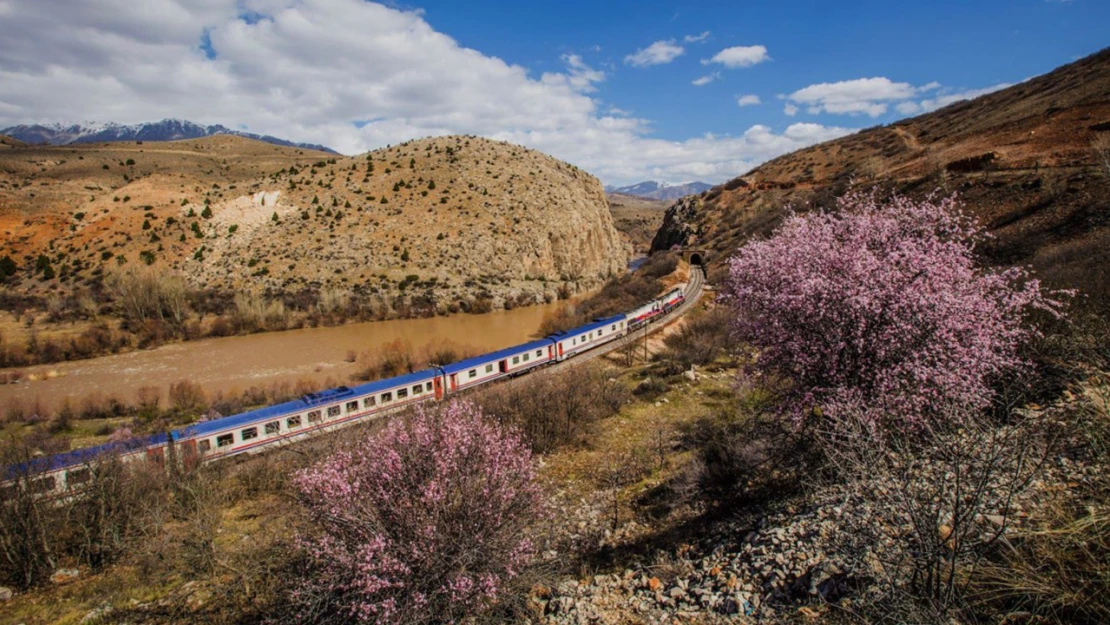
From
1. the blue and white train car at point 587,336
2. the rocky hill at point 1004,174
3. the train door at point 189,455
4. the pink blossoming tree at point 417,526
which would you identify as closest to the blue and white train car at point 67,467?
the train door at point 189,455

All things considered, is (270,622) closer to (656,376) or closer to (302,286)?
(656,376)

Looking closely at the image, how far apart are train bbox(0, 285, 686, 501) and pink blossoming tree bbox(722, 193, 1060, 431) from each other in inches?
386

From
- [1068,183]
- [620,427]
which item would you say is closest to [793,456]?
[620,427]

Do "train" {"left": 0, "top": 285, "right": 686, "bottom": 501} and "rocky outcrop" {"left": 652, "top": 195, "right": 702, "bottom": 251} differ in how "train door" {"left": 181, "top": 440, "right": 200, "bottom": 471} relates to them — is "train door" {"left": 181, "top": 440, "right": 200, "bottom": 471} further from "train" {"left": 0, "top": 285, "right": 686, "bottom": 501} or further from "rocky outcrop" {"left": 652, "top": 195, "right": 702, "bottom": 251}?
"rocky outcrop" {"left": 652, "top": 195, "right": 702, "bottom": 251}

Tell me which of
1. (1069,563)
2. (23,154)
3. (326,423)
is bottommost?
(326,423)

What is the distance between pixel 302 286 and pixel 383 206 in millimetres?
16267

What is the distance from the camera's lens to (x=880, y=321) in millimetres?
8102

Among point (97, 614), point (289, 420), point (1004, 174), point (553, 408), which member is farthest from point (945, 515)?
point (1004, 174)

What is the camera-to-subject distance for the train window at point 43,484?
1153 cm

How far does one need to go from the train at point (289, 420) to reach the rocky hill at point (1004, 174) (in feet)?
69.5

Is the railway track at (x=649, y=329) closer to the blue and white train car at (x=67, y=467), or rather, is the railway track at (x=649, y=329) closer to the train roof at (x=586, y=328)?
the train roof at (x=586, y=328)

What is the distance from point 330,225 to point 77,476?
4708 centimetres

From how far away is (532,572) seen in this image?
7.41 meters

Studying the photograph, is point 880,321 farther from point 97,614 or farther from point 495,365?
point 495,365
